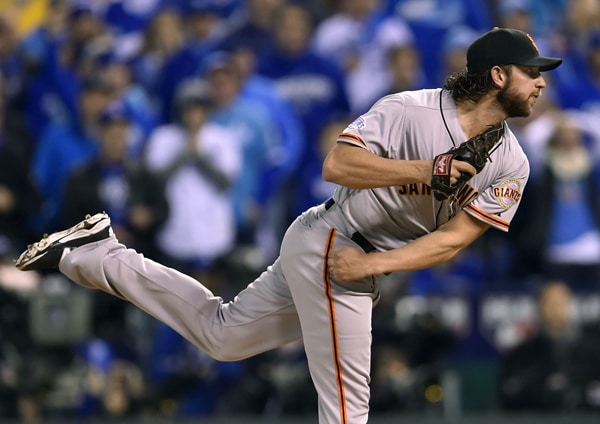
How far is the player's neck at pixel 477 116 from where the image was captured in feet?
16.5

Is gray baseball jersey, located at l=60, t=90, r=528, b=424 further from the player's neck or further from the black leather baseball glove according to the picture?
the black leather baseball glove

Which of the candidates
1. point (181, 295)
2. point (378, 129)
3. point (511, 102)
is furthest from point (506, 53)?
point (181, 295)

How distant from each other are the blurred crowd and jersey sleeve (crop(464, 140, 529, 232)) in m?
3.21

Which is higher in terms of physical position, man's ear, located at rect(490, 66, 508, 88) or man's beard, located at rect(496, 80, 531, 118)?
man's ear, located at rect(490, 66, 508, 88)

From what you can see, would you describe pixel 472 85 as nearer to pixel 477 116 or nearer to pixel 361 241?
pixel 477 116

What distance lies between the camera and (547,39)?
10867 mm

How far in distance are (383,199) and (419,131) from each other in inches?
12.9

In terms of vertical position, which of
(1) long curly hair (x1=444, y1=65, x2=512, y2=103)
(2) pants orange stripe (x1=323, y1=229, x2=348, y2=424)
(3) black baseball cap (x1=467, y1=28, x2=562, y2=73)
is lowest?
(2) pants orange stripe (x1=323, y1=229, x2=348, y2=424)

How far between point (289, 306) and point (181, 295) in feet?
1.62

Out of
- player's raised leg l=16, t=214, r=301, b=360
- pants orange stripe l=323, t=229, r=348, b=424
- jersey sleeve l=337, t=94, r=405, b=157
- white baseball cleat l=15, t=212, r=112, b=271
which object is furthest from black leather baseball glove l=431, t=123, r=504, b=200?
white baseball cleat l=15, t=212, r=112, b=271

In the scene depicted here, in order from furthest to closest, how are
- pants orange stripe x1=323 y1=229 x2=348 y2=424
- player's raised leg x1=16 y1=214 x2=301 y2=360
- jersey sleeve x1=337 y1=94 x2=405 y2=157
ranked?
Answer: 1. player's raised leg x1=16 y1=214 x2=301 y2=360
2. pants orange stripe x1=323 y1=229 x2=348 y2=424
3. jersey sleeve x1=337 y1=94 x2=405 y2=157

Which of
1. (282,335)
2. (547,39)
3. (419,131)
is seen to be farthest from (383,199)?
(547,39)

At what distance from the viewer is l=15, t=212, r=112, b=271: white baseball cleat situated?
5441 mm

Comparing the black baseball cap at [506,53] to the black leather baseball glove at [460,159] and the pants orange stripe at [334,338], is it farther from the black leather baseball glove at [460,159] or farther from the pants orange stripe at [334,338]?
the pants orange stripe at [334,338]
